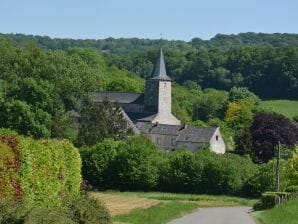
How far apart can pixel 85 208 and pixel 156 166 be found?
4814 centimetres

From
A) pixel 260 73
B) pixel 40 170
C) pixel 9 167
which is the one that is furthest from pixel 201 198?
pixel 260 73

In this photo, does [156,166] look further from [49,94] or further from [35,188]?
[35,188]

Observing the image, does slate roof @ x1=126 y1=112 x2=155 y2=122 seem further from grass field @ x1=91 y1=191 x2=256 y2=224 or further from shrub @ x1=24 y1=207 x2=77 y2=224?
shrub @ x1=24 y1=207 x2=77 y2=224

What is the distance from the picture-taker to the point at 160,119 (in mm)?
129875

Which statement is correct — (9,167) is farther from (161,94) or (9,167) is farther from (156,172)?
(161,94)

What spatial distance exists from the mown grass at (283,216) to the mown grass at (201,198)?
18187mm

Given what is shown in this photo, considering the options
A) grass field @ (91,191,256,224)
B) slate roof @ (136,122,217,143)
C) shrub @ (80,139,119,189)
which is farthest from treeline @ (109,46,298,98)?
grass field @ (91,191,256,224)

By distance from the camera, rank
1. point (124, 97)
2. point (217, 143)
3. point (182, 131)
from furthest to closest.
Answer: point (124, 97), point (182, 131), point (217, 143)

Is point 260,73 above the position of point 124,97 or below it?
above

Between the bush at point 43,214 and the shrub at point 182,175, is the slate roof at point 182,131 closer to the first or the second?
the shrub at point 182,175

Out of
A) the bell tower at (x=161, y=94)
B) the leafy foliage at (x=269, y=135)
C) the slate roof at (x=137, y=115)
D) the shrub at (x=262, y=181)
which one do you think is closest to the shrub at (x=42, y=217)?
the shrub at (x=262, y=181)

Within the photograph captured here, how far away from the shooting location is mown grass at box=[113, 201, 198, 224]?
3884 cm

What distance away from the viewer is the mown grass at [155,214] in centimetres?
3884

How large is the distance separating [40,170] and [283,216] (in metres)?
16.7
